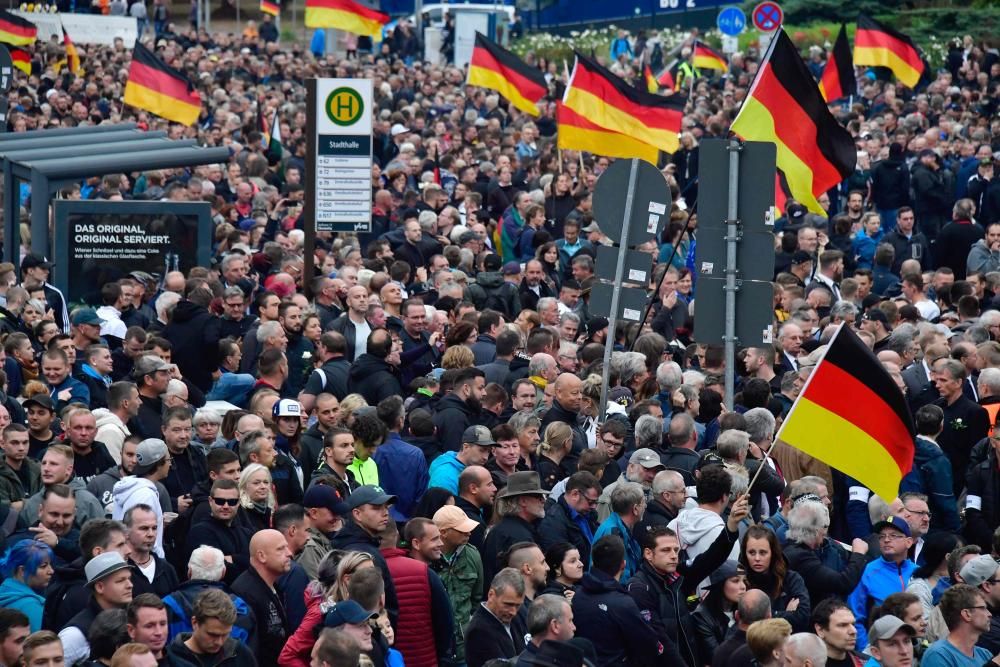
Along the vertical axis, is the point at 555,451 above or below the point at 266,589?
above

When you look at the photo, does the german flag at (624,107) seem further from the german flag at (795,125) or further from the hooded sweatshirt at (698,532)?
the hooded sweatshirt at (698,532)

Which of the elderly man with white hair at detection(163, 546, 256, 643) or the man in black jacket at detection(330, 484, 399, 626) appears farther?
the man in black jacket at detection(330, 484, 399, 626)

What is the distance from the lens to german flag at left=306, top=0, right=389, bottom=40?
28.1m

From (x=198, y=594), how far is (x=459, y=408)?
421cm

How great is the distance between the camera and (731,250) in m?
11.2

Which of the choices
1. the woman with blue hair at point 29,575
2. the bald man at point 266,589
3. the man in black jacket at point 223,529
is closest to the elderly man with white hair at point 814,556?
the bald man at point 266,589

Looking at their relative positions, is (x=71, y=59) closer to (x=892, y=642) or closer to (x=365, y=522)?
(x=365, y=522)

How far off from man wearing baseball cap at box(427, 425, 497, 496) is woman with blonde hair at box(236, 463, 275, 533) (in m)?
1.30

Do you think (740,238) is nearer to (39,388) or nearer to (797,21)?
(39,388)

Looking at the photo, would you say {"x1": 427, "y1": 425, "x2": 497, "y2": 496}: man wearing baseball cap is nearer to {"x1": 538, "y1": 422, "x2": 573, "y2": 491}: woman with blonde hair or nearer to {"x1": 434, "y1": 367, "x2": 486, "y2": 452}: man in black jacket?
{"x1": 538, "y1": 422, "x2": 573, "y2": 491}: woman with blonde hair

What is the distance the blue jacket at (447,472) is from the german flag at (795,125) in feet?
10.5

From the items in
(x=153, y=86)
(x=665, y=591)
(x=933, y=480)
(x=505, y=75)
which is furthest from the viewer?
(x=505, y=75)

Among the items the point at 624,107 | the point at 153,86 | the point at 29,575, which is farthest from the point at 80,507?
the point at 153,86

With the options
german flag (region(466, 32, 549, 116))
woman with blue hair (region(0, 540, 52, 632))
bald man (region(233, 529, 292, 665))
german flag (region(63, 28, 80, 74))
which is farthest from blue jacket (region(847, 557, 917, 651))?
german flag (region(63, 28, 80, 74))
